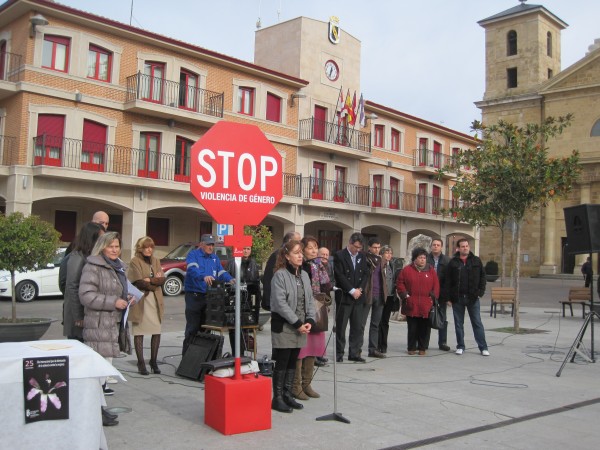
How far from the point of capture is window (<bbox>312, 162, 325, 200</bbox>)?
29484 millimetres

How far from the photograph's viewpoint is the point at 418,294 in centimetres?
953

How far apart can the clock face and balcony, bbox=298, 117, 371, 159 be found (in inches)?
100

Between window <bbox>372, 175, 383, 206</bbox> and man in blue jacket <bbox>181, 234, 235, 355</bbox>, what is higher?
window <bbox>372, 175, 383, 206</bbox>

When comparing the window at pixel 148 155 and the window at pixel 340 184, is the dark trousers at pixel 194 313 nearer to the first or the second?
the window at pixel 148 155

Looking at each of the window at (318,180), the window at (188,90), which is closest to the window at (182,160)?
the window at (188,90)

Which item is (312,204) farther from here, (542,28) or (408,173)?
(542,28)

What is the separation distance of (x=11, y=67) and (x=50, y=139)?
308 cm

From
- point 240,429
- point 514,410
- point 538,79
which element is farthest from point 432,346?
point 538,79

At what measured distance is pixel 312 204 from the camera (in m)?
28.4

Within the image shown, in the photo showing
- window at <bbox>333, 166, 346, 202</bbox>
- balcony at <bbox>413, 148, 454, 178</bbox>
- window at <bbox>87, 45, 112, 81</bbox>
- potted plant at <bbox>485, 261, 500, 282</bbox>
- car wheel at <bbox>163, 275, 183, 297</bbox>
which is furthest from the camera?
potted plant at <bbox>485, 261, 500, 282</bbox>

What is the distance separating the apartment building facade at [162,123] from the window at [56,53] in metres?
0.04

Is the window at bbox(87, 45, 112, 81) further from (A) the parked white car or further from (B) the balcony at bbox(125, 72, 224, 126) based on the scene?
(A) the parked white car

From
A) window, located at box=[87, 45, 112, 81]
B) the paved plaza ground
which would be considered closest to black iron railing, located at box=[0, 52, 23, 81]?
window, located at box=[87, 45, 112, 81]

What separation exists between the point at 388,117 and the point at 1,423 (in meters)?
31.7
